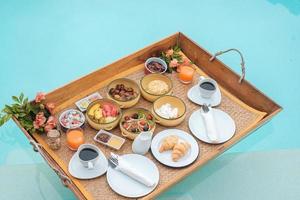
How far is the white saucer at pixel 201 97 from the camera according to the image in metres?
2.63

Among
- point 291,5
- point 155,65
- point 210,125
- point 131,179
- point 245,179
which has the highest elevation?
point 291,5

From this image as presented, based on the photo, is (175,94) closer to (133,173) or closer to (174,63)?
(174,63)

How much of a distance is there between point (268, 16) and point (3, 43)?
8.68 ft

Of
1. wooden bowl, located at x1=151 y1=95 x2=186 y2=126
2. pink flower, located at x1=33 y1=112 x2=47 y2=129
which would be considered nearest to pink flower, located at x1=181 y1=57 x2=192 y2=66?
wooden bowl, located at x1=151 y1=95 x2=186 y2=126

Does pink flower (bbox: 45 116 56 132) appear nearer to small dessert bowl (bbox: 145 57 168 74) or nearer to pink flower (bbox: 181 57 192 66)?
small dessert bowl (bbox: 145 57 168 74)

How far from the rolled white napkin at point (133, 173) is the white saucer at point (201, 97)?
698 mm

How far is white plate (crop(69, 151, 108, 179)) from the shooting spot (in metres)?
2.17

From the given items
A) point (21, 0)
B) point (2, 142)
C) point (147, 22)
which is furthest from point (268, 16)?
point (2, 142)

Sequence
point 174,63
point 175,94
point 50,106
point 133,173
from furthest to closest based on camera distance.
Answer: point 174,63
point 175,94
point 50,106
point 133,173

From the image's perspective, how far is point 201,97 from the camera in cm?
265

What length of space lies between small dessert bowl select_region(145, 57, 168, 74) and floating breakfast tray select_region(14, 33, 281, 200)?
0.20 feet

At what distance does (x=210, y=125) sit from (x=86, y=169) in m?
0.81

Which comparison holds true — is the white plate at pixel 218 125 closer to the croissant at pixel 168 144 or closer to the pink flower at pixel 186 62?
the croissant at pixel 168 144

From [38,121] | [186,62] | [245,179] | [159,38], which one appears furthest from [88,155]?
[159,38]
